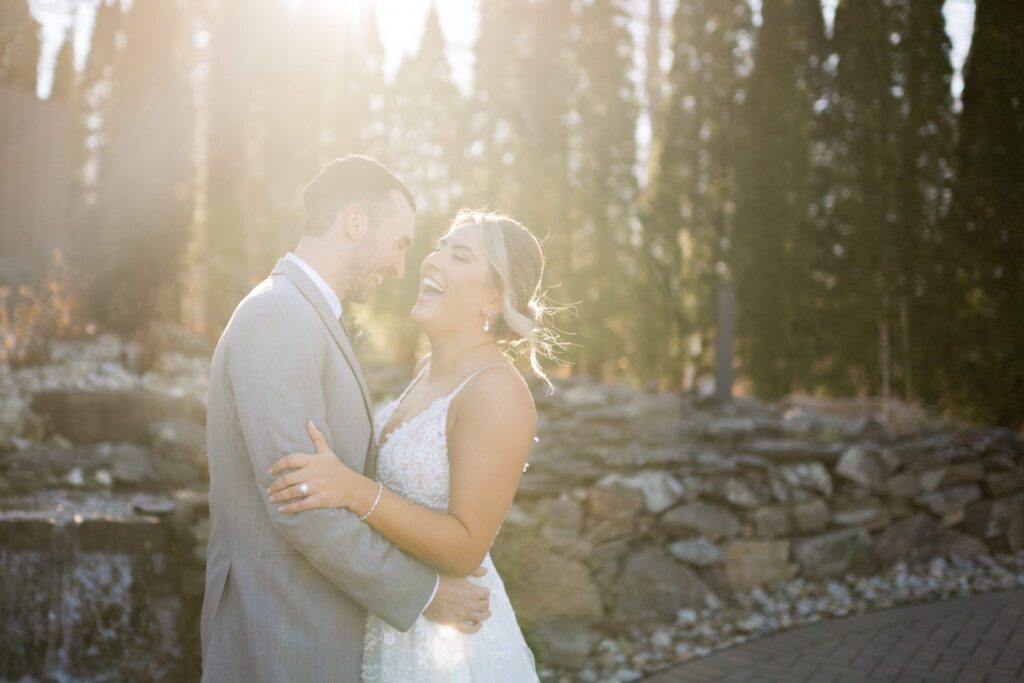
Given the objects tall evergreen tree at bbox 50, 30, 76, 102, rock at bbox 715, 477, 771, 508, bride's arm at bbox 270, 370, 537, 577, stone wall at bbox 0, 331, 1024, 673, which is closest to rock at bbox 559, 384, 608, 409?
stone wall at bbox 0, 331, 1024, 673

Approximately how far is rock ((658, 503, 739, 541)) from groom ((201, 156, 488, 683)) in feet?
10.8

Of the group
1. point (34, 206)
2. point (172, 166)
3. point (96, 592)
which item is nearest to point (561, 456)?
point (96, 592)

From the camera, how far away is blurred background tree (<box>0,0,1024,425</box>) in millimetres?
8930

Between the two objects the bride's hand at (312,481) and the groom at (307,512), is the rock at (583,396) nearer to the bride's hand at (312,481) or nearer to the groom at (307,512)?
the groom at (307,512)

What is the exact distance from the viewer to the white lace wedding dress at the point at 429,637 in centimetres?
241

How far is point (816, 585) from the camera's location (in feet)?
18.9

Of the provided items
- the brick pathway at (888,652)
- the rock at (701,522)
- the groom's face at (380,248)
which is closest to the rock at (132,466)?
the rock at (701,522)

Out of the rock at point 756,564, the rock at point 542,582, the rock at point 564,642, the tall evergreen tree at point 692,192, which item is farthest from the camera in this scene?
the tall evergreen tree at point 692,192

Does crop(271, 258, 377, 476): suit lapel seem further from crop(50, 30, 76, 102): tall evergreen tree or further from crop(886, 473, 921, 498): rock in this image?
crop(50, 30, 76, 102): tall evergreen tree

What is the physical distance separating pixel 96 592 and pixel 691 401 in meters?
6.15

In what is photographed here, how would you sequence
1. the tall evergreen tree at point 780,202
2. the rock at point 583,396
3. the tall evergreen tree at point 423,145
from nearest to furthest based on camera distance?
the rock at point 583,396 < the tall evergreen tree at point 780,202 < the tall evergreen tree at point 423,145

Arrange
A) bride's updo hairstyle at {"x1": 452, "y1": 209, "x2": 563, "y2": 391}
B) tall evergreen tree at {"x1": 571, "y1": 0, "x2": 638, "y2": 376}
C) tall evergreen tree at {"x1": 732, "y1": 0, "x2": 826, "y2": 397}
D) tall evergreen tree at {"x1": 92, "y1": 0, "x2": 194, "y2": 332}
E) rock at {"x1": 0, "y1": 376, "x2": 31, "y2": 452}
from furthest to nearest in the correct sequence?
tall evergreen tree at {"x1": 571, "y1": 0, "x2": 638, "y2": 376}
tall evergreen tree at {"x1": 92, "y1": 0, "x2": 194, "y2": 332}
tall evergreen tree at {"x1": 732, "y1": 0, "x2": 826, "y2": 397}
rock at {"x1": 0, "y1": 376, "x2": 31, "y2": 452}
bride's updo hairstyle at {"x1": 452, "y1": 209, "x2": 563, "y2": 391}

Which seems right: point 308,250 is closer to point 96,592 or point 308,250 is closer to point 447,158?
point 96,592

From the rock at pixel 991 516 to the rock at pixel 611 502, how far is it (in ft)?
10.0
